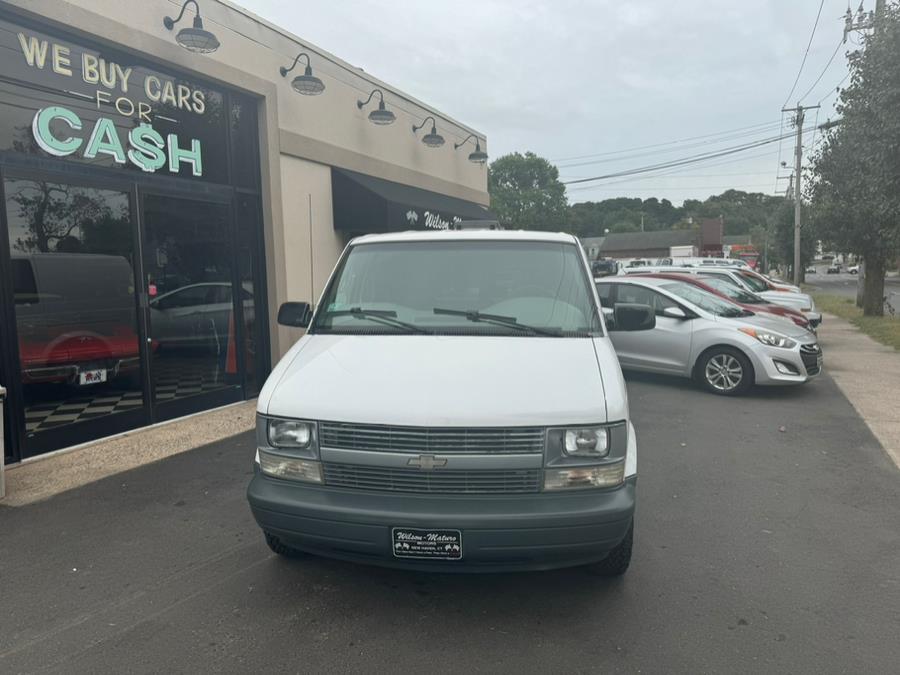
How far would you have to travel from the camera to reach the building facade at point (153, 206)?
19.2 ft

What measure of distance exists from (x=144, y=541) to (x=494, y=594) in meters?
2.33

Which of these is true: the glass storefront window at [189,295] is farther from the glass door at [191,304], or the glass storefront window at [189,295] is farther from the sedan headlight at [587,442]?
the sedan headlight at [587,442]

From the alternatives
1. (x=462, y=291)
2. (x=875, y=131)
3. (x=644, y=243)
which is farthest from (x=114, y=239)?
(x=644, y=243)

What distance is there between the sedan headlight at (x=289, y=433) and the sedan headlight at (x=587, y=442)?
122 cm

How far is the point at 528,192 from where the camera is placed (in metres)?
73.9

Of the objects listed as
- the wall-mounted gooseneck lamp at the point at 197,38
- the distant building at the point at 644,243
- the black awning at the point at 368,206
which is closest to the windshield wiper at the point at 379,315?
the wall-mounted gooseneck lamp at the point at 197,38

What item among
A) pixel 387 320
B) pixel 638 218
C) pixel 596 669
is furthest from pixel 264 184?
pixel 638 218

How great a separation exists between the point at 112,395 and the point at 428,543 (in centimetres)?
512

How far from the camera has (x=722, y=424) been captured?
730 centimetres

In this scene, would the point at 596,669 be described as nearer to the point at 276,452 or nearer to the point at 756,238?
the point at 276,452

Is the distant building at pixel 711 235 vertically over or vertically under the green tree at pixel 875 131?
over

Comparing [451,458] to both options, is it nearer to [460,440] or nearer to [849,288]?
[460,440]

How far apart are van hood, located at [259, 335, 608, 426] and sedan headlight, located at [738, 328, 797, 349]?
239 inches

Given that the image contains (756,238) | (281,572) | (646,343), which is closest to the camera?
(281,572)
